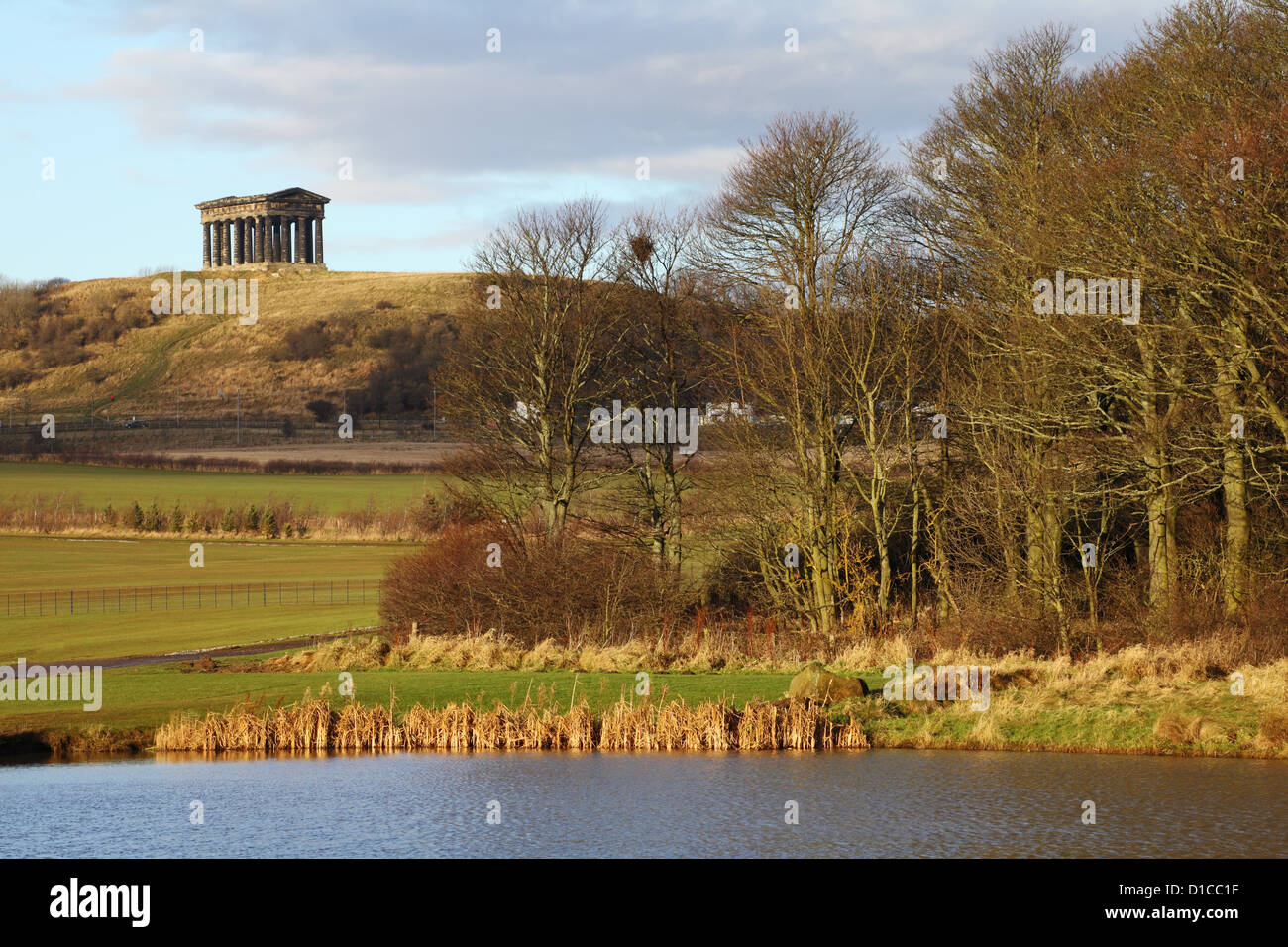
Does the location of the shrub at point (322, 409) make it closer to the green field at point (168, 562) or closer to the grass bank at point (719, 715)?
the green field at point (168, 562)

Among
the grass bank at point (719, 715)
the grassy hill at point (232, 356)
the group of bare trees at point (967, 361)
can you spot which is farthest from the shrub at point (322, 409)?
the grass bank at point (719, 715)

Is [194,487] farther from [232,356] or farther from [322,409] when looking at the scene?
[232,356]

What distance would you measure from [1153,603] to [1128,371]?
6.18 meters

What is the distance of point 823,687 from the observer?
28781mm

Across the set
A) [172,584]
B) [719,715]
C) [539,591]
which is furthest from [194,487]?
[719,715]

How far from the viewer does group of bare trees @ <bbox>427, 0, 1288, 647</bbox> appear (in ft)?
102

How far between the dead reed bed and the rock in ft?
1.93

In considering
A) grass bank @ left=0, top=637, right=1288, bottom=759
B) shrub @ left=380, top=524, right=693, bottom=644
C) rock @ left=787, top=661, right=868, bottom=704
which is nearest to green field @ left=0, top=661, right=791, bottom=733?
grass bank @ left=0, top=637, right=1288, bottom=759

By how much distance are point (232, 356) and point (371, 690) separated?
517 ft

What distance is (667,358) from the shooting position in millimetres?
47562

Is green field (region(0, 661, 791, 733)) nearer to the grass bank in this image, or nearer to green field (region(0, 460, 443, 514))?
the grass bank
